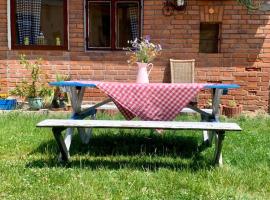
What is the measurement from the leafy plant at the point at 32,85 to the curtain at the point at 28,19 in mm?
380

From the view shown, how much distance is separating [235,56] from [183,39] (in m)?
0.89

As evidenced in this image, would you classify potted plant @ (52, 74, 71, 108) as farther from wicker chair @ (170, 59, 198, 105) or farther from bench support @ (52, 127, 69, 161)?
bench support @ (52, 127, 69, 161)

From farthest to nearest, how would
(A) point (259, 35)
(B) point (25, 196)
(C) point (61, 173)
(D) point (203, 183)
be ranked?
(A) point (259, 35) → (C) point (61, 173) → (D) point (203, 183) → (B) point (25, 196)

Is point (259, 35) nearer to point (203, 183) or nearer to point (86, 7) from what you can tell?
point (86, 7)

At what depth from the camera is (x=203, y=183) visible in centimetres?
298

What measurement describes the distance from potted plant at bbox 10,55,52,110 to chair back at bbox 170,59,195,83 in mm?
2036

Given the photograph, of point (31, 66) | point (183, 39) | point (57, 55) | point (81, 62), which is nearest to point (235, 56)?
point (183, 39)

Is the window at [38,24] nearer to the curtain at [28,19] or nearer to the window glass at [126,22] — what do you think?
the curtain at [28,19]

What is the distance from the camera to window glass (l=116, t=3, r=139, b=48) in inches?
260

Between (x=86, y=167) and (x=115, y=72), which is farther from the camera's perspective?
(x=115, y=72)

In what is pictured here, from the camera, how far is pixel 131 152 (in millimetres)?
3996

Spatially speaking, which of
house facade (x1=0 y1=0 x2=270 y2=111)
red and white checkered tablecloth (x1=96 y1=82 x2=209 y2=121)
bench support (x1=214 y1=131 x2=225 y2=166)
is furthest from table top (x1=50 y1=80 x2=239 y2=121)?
house facade (x1=0 y1=0 x2=270 y2=111)

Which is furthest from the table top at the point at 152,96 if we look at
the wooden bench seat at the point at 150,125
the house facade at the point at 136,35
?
the house facade at the point at 136,35

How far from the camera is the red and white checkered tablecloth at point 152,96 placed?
347cm
